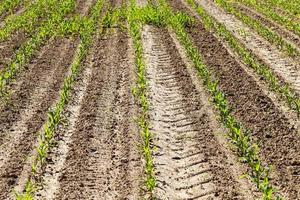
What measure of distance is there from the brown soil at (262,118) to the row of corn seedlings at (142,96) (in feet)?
6.08

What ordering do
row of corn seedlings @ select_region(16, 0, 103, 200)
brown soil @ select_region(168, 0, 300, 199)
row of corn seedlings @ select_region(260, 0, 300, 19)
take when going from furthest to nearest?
row of corn seedlings @ select_region(260, 0, 300, 19) < brown soil @ select_region(168, 0, 300, 199) < row of corn seedlings @ select_region(16, 0, 103, 200)

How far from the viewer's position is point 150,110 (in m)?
10.5

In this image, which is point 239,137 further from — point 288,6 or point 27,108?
point 288,6

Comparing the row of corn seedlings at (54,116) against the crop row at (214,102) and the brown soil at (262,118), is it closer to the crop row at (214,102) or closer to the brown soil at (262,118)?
the crop row at (214,102)

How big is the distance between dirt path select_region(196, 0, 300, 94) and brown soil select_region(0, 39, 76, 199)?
5675 millimetres

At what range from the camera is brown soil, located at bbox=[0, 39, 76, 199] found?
8207mm

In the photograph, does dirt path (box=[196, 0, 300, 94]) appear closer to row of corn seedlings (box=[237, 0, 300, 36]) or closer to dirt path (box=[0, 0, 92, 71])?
row of corn seedlings (box=[237, 0, 300, 36])

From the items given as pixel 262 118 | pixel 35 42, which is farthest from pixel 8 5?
pixel 262 118

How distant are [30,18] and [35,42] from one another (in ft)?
15.6

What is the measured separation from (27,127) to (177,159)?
3.18 meters

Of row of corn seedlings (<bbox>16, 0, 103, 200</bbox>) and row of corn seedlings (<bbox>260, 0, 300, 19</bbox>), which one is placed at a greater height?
row of corn seedlings (<bbox>16, 0, 103, 200</bbox>)

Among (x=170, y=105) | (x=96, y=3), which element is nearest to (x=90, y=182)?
(x=170, y=105)

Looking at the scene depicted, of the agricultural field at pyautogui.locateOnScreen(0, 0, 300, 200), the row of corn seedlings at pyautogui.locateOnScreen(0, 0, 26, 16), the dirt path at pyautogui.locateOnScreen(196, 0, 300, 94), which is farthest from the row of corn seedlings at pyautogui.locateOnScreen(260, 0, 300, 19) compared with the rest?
the row of corn seedlings at pyautogui.locateOnScreen(0, 0, 26, 16)

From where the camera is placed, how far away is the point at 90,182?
7574 millimetres
